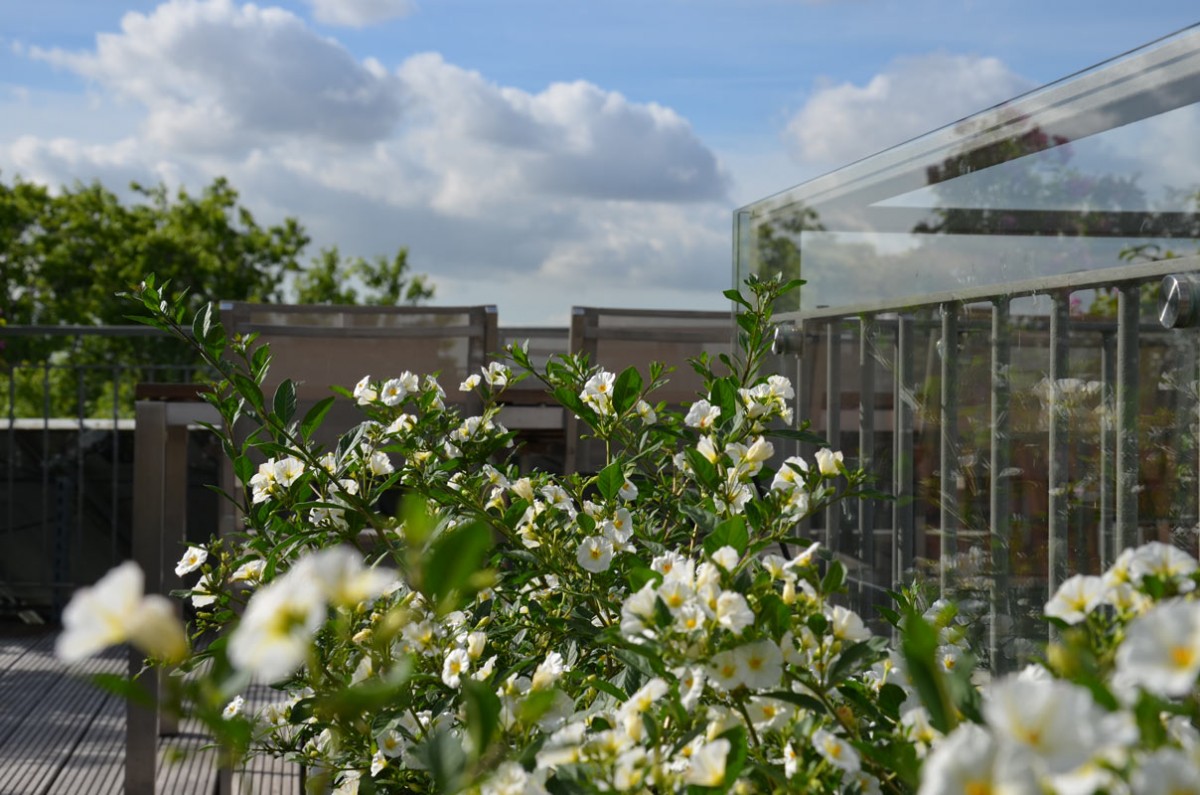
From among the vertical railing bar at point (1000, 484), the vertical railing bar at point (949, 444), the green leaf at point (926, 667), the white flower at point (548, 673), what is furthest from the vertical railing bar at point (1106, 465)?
the green leaf at point (926, 667)

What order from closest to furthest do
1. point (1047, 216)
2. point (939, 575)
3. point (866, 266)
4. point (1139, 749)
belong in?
point (1139, 749) < point (1047, 216) < point (939, 575) < point (866, 266)

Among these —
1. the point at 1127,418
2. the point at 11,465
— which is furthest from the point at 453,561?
the point at 11,465

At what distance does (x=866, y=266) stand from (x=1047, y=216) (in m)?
0.45

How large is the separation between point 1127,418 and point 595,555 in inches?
27.3

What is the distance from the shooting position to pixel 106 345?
15.8 metres

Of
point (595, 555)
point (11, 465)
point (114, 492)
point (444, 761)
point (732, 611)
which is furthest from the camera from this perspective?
point (11, 465)

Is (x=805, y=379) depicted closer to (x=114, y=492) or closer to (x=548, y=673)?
(x=548, y=673)

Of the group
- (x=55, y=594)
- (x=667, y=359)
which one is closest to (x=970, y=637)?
(x=667, y=359)

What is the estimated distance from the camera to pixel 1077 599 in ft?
2.51

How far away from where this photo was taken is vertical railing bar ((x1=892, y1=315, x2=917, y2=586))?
1902 millimetres

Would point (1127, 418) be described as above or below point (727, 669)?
above

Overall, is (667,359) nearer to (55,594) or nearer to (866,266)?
(866,266)

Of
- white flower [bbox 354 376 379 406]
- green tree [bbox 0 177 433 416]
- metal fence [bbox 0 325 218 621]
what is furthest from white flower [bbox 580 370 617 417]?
green tree [bbox 0 177 433 416]

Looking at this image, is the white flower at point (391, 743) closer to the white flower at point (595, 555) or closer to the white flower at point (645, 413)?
the white flower at point (595, 555)
